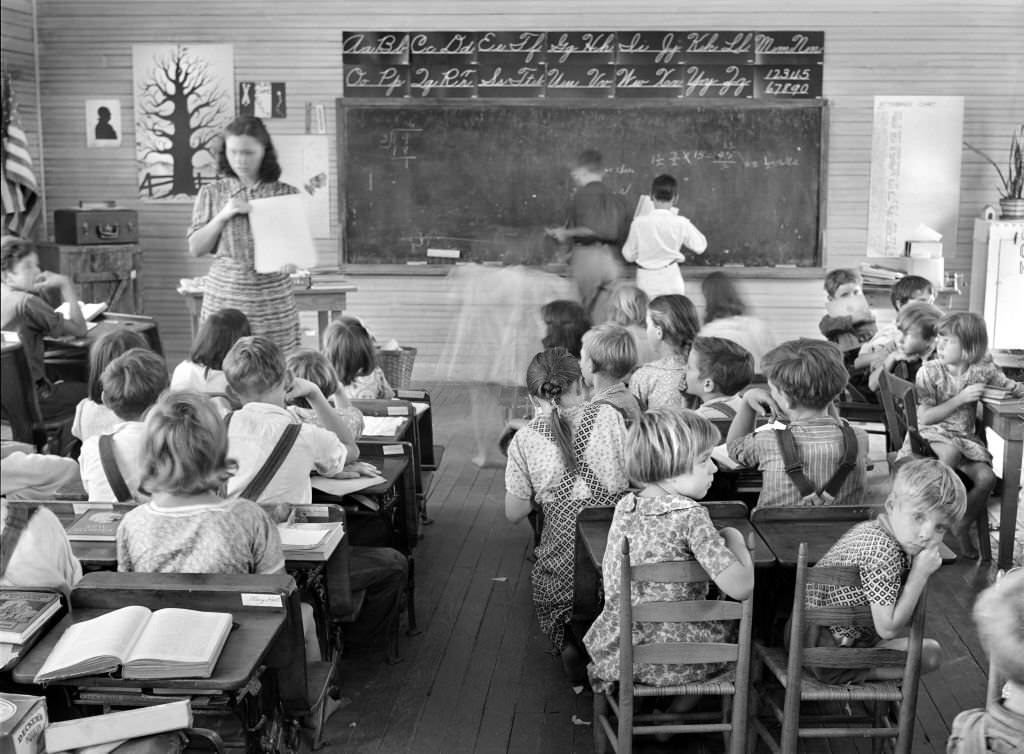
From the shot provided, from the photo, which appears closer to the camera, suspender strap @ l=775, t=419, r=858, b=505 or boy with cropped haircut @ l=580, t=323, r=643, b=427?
suspender strap @ l=775, t=419, r=858, b=505

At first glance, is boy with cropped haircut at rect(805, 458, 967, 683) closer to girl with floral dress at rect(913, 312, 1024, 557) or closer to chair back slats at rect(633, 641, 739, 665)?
chair back slats at rect(633, 641, 739, 665)

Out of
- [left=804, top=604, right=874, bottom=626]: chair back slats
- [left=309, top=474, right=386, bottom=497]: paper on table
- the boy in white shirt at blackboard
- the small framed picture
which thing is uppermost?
the small framed picture

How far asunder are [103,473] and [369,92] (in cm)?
532

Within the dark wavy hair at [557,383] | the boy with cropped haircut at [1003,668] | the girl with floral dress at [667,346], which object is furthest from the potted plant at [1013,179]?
the boy with cropped haircut at [1003,668]

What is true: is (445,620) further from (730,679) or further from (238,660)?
(238,660)

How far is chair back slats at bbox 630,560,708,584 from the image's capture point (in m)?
2.62

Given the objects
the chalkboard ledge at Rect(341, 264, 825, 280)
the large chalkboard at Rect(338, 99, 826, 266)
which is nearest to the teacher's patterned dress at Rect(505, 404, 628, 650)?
the chalkboard ledge at Rect(341, 264, 825, 280)

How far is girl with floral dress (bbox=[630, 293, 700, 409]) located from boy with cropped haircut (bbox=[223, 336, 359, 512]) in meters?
1.35

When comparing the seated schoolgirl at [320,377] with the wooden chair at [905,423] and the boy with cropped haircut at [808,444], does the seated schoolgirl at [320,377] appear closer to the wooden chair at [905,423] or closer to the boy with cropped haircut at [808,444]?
the boy with cropped haircut at [808,444]

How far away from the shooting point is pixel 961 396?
458 cm

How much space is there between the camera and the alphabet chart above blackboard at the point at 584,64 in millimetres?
7852

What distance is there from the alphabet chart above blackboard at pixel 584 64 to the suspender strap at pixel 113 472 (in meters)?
5.37

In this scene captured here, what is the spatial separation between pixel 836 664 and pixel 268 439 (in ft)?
5.10

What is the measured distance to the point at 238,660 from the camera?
221cm
